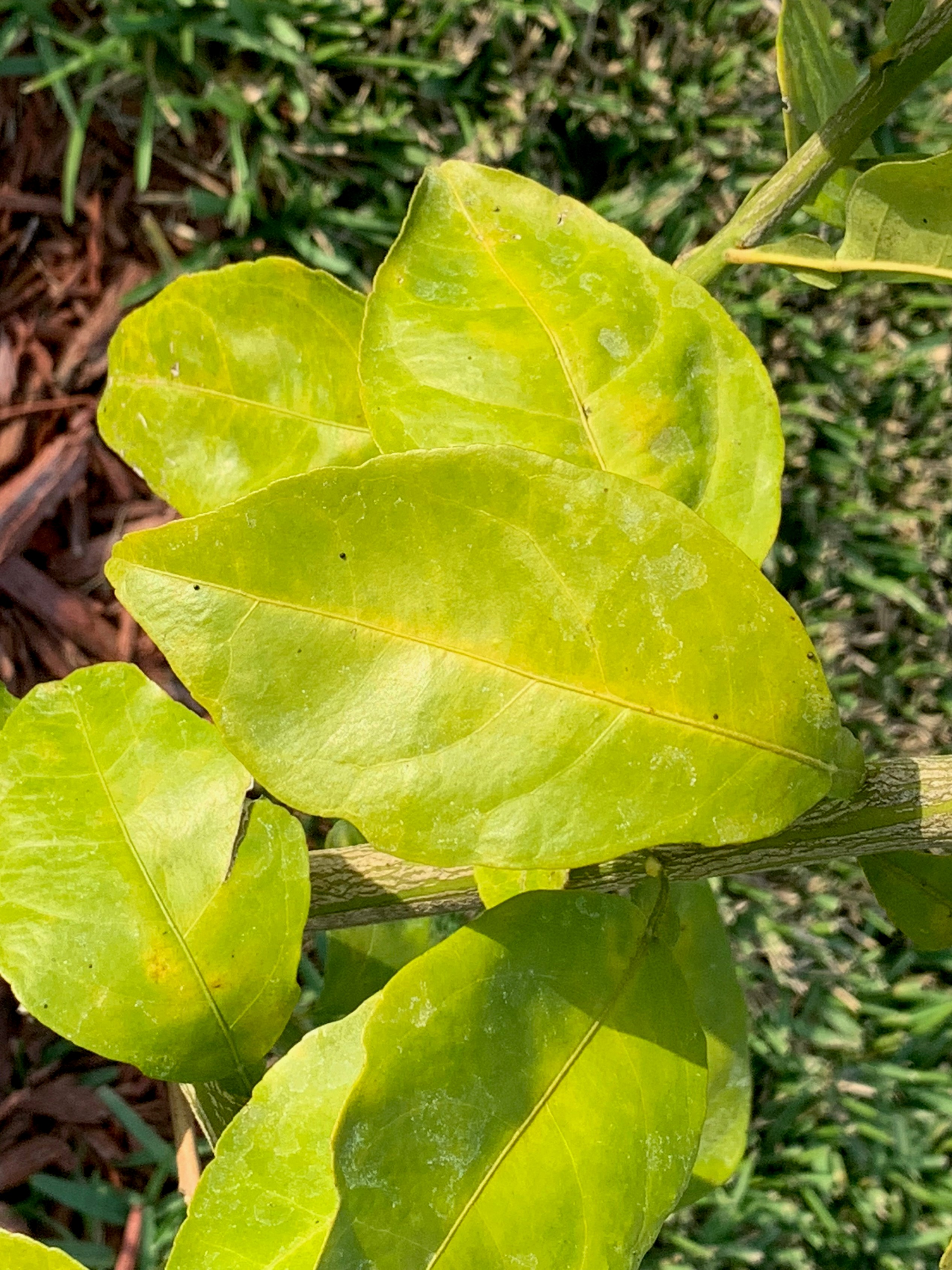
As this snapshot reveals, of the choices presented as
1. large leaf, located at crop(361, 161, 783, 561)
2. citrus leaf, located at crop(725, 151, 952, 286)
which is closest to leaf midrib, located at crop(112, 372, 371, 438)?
large leaf, located at crop(361, 161, 783, 561)

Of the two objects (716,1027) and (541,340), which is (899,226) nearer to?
(541,340)

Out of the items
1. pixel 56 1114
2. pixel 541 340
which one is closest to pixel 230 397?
pixel 541 340

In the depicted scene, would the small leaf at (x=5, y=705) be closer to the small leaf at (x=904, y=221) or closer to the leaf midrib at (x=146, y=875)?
the leaf midrib at (x=146, y=875)

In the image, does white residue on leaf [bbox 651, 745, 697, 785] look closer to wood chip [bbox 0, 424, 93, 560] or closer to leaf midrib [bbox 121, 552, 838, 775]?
leaf midrib [bbox 121, 552, 838, 775]

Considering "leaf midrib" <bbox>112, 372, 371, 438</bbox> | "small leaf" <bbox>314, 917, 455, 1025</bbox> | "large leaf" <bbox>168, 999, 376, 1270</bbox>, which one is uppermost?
"leaf midrib" <bbox>112, 372, 371, 438</bbox>

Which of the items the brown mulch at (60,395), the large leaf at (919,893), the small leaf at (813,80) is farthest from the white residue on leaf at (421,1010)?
the brown mulch at (60,395)

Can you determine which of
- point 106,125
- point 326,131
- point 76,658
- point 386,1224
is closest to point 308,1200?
point 386,1224

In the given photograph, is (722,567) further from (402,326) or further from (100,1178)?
(100,1178)
